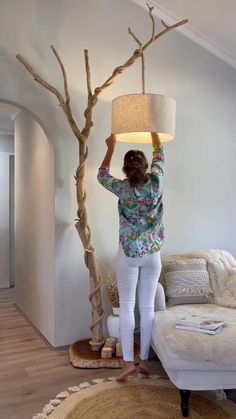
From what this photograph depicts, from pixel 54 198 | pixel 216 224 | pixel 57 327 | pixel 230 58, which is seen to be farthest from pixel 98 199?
pixel 230 58

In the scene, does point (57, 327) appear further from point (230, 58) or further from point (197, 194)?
point (230, 58)

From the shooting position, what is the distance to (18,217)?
4.52m

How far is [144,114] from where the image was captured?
7.99ft

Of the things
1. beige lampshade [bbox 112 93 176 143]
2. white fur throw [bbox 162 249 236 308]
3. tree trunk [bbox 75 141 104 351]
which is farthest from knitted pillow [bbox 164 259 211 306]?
beige lampshade [bbox 112 93 176 143]

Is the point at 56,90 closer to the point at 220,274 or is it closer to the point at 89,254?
the point at 89,254

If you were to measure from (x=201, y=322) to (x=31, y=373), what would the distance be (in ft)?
4.17

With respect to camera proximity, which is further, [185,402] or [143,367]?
[143,367]

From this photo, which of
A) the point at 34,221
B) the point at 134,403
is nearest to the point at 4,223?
the point at 34,221

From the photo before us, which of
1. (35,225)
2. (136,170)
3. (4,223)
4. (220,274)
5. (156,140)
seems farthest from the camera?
(4,223)

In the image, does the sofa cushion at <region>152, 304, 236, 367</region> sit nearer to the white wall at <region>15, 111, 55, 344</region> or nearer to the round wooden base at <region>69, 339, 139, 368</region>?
the round wooden base at <region>69, 339, 139, 368</region>

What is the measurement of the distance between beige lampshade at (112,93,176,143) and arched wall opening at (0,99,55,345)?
82cm

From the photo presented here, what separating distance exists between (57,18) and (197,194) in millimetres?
1978

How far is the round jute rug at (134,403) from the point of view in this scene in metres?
2.20

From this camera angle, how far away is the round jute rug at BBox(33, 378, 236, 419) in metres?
2.20
